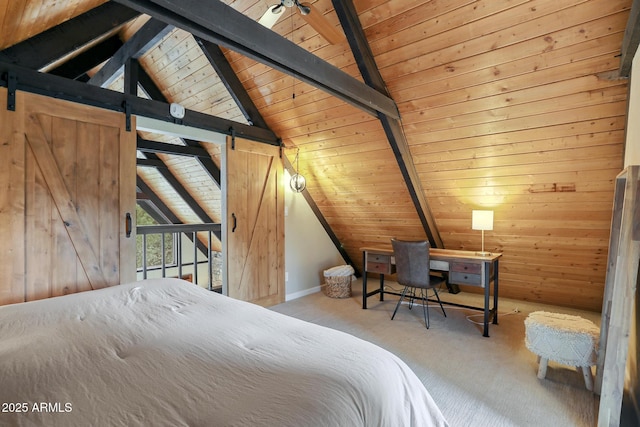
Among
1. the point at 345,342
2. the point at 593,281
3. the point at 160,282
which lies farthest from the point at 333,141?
the point at 593,281

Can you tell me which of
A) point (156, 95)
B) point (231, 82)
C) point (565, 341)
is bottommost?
point (565, 341)

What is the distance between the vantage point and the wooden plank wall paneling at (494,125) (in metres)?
2.23

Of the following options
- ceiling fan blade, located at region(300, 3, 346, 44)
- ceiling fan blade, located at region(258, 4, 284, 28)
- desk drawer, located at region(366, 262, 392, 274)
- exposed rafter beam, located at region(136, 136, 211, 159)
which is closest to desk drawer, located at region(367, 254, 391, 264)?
desk drawer, located at region(366, 262, 392, 274)

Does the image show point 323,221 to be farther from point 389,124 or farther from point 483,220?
point 483,220

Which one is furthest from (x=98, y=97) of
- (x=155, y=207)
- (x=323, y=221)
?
(x=155, y=207)

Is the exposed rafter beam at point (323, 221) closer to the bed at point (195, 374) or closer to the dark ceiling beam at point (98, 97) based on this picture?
the dark ceiling beam at point (98, 97)

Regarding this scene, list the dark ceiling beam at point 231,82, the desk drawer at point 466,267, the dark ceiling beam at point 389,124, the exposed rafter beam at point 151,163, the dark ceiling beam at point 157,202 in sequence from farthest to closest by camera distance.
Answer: the dark ceiling beam at point 157,202, the exposed rafter beam at point 151,163, the dark ceiling beam at point 231,82, the desk drawer at point 466,267, the dark ceiling beam at point 389,124

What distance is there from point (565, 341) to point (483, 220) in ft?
4.59

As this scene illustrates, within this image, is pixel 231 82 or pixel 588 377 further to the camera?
pixel 231 82

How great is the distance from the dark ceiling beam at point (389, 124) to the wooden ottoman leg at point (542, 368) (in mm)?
1915

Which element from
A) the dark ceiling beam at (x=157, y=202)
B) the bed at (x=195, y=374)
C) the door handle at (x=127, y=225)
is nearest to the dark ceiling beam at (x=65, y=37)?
the door handle at (x=127, y=225)

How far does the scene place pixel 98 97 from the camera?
263 cm

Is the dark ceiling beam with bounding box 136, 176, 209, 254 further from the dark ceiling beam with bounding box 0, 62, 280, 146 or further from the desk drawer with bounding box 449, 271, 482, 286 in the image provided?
the desk drawer with bounding box 449, 271, 482, 286

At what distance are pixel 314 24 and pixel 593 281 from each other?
3.95 m
